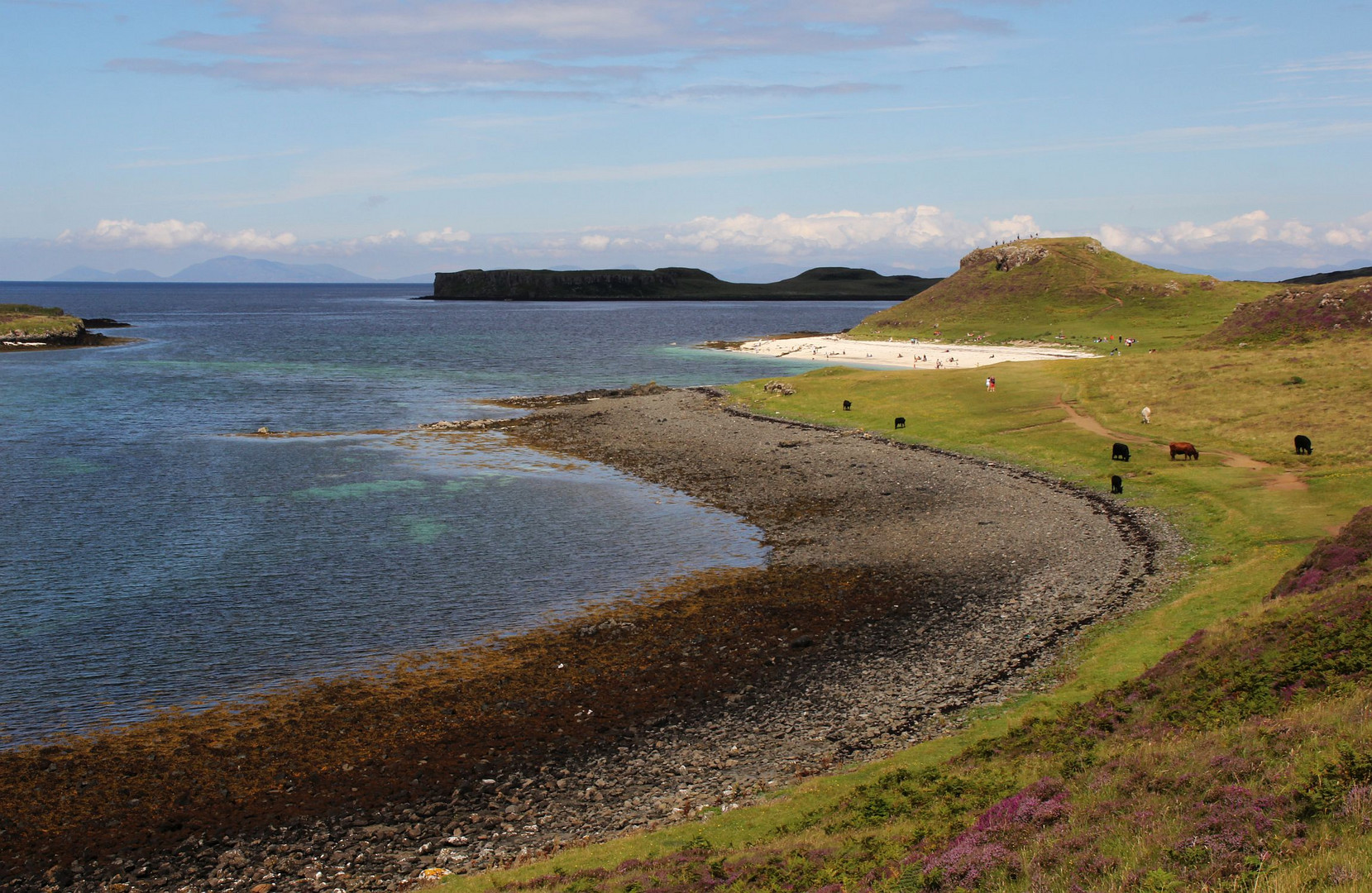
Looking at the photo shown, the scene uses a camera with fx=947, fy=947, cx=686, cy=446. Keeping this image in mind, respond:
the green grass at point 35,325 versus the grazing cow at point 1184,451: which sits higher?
the green grass at point 35,325

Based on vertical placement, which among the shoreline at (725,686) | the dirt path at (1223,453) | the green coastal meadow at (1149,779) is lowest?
the shoreline at (725,686)

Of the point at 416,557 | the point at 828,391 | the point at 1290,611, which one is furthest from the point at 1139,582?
the point at 828,391

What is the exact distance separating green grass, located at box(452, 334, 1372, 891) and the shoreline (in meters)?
1.78

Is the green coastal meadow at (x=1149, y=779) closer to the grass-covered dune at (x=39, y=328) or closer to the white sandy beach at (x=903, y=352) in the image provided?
the white sandy beach at (x=903, y=352)

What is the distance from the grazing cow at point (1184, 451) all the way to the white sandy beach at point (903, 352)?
6757cm

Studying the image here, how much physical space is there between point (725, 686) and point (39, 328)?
19240 centimetres

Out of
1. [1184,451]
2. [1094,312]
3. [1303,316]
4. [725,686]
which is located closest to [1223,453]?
[1184,451]

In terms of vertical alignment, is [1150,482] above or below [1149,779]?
above

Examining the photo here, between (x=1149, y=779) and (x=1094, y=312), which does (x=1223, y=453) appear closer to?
(x=1149, y=779)

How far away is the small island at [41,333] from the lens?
17175 centimetres

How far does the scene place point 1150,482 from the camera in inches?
2189

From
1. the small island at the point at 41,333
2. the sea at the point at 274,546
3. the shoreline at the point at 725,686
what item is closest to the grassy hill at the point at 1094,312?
the sea at the point at 274,546

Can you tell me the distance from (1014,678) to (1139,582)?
1176 centimetres

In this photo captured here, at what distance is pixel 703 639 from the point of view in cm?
3506
